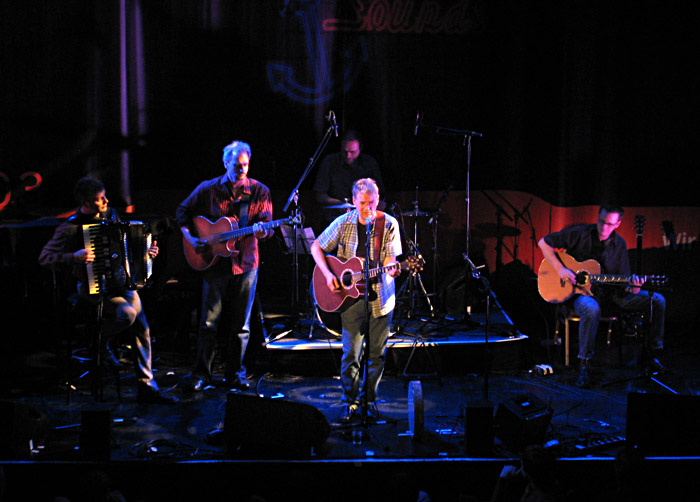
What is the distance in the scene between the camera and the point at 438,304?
8.80 meters

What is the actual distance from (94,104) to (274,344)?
12.2 ft

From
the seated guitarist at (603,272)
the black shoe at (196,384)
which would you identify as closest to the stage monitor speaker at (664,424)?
A: the seated guitarist at (603,272)

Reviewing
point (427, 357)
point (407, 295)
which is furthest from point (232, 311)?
point (407, 295)

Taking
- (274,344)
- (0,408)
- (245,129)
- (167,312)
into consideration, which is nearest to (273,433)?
(0,408)

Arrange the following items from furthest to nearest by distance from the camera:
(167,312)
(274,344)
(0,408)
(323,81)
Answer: (323,81)
(167,312)
(274,344)
(0,408)

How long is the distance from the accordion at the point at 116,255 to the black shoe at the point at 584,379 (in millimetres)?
4270

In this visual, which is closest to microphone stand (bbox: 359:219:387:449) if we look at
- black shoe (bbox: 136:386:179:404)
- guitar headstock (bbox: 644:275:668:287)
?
black shoe (bbox: 136:386:179:404)

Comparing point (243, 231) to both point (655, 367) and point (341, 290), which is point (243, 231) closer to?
point (341, 290)

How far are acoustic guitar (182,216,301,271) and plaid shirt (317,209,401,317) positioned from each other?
2.02ft

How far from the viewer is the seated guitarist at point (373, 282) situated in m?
5.91

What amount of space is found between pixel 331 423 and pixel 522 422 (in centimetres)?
157

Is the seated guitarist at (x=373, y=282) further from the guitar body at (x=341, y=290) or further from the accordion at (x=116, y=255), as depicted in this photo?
the accordion at (x=116, y=255)

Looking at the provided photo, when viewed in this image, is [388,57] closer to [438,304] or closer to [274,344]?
[438,304]

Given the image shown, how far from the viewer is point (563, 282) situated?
7.74m
